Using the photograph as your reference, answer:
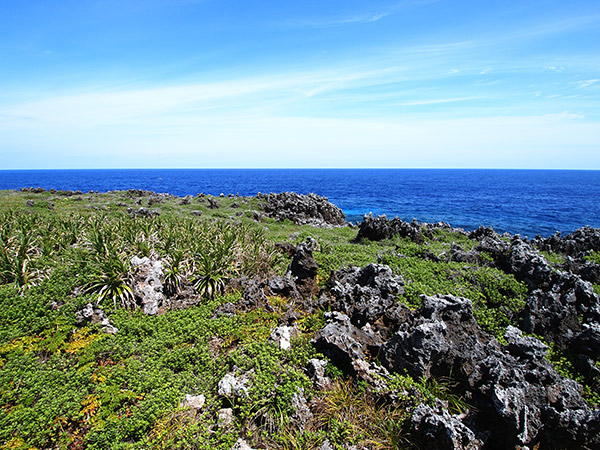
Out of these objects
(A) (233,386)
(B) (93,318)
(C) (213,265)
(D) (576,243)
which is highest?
(C) (213,265)

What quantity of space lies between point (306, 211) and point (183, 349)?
31746 millimetres

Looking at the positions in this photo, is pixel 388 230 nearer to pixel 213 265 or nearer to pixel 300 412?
pixel 213 265

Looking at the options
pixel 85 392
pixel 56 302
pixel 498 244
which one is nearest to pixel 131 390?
pixel 85 392

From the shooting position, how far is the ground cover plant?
6867 millimetres

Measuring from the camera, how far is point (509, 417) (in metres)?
6.07

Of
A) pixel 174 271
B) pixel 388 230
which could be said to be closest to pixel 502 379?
→ pixel 174 271

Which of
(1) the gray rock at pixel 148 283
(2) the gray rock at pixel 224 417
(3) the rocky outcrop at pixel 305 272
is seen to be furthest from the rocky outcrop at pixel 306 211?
(2) the gray rock at pixel 224 417

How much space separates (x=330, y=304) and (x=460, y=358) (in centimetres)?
518

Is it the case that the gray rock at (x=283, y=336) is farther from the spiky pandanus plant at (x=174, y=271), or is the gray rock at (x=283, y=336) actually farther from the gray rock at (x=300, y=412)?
the spiky pandanus plant at (x=174, y=271)

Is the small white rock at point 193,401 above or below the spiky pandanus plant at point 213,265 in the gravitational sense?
below

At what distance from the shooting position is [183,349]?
957 cm

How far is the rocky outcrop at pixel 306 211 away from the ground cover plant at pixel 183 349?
21.4 m

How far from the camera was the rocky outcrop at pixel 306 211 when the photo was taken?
128 feet

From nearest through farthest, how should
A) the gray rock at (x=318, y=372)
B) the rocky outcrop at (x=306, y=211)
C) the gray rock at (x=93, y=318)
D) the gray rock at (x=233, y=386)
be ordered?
1. the gray rock at (x=233, y=386)
2. the gray rock at (x=318, y=372)
3. the gray rock at (x=93, y=318)
4. the rocky outcrop at (x=306, y=211)
